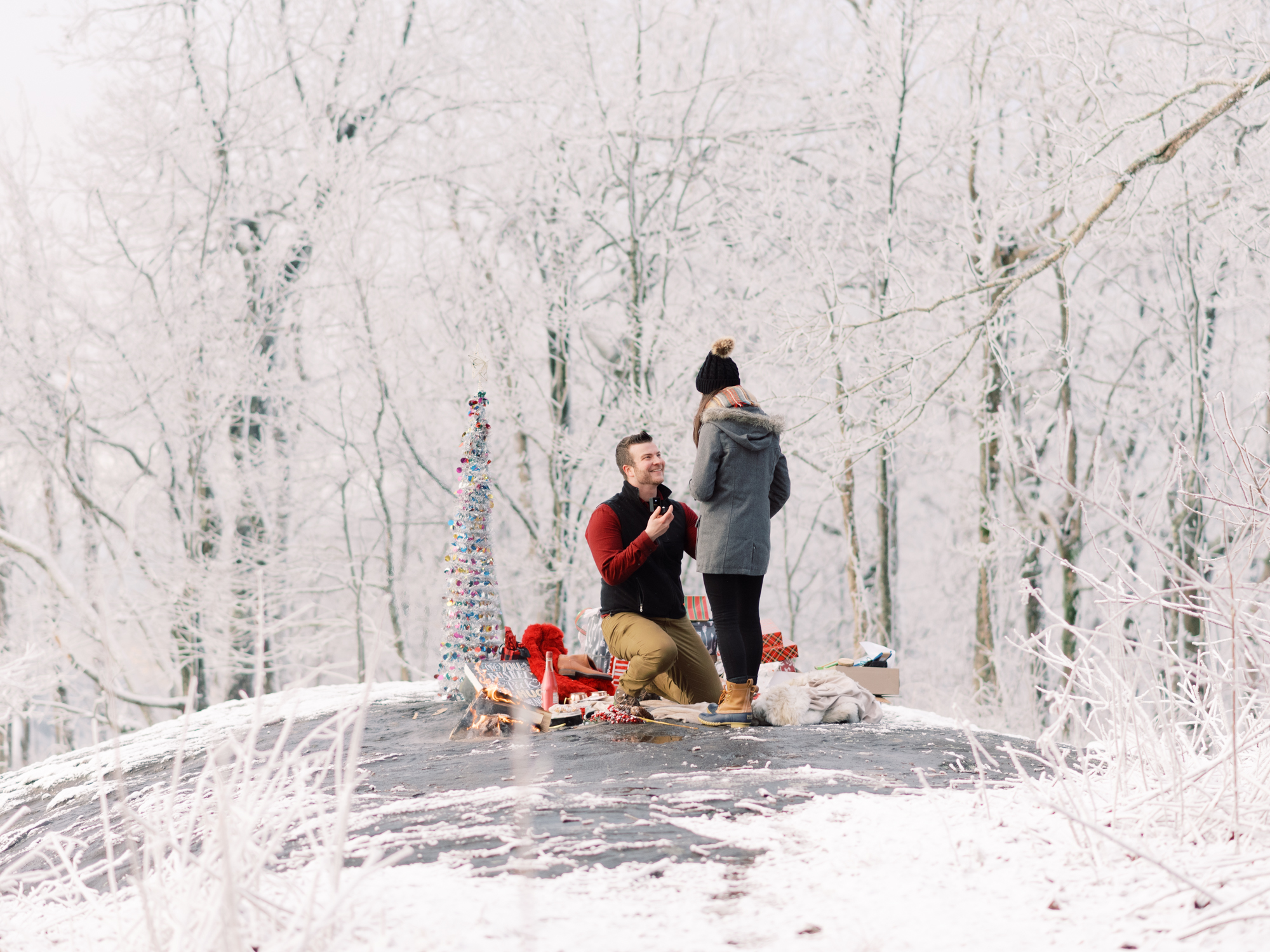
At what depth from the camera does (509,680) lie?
6.20 m

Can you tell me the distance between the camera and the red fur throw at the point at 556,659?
686 cm

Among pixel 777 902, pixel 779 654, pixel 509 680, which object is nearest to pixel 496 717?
pixel 509 680

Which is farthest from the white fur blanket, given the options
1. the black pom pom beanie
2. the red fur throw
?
the black pom pom beanie

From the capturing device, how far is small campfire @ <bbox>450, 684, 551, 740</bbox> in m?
5.52

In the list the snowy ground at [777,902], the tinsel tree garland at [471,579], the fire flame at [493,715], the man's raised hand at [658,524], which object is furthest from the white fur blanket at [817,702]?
the snowy ground at [777,902]

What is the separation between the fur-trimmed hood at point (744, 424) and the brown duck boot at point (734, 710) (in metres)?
1.36

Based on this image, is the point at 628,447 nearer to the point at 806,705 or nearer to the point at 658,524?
the point at 658,524

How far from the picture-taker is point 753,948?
2334 millimetres

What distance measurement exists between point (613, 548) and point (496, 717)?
1.19 metres

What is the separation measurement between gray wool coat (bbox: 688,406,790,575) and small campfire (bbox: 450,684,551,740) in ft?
4.16

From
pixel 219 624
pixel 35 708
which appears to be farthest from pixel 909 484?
pixel 35 708

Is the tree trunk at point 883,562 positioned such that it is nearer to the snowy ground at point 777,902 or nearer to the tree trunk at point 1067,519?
the tree trunk at point 1067,519

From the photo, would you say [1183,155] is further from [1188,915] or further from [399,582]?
[399,582]

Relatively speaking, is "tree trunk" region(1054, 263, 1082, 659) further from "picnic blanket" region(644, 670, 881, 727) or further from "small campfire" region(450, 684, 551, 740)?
"small campfire" region(450, 684, 551, 740)
